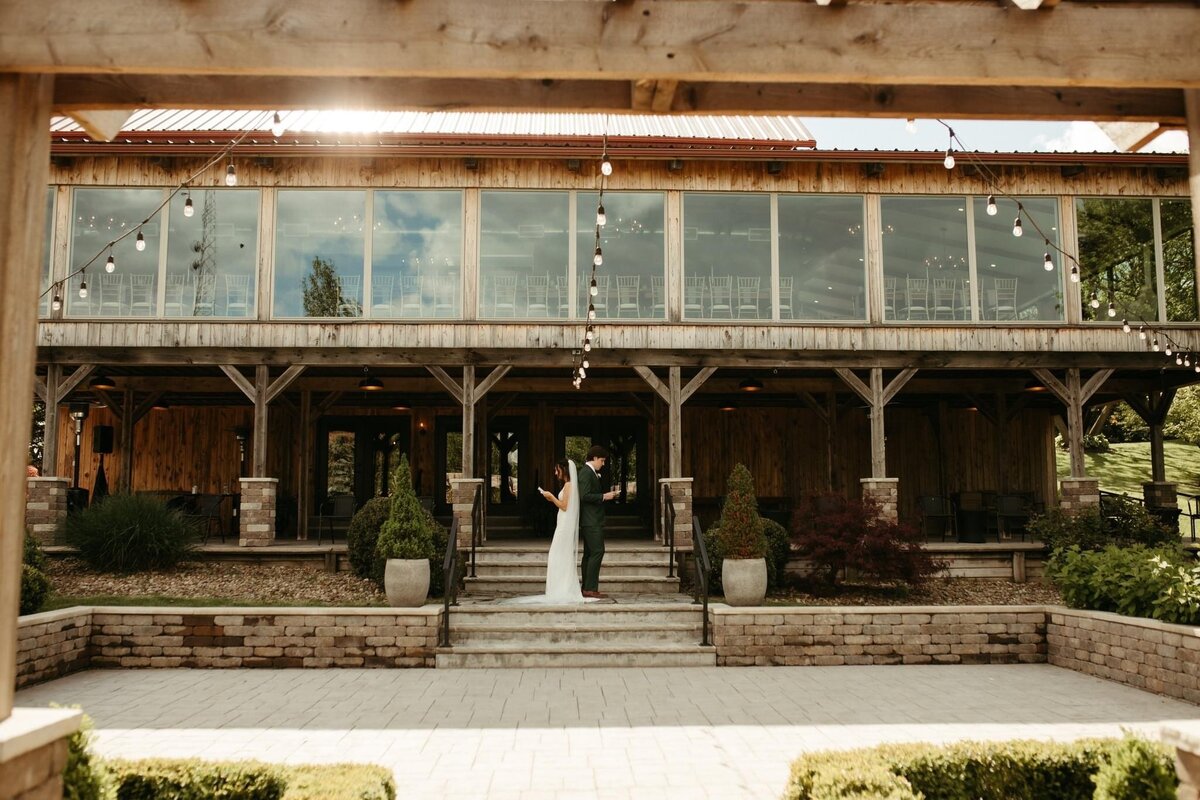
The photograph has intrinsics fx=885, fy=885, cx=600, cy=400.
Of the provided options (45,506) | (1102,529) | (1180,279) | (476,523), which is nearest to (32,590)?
(45,506)

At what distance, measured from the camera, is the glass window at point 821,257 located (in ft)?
44.0

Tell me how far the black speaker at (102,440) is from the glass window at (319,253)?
20.9 feet

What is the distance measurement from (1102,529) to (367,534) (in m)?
9.76

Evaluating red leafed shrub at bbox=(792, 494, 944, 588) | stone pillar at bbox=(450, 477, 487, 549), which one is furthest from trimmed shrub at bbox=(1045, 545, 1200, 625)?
stone pillar at bbox=(450, 477, 487, 549)

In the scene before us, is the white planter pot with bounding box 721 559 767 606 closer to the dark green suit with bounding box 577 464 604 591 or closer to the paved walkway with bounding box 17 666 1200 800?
the paved walkway with bounding box 17 666 1200 800

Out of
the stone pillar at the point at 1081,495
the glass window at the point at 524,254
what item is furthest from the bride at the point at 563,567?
the stone pillar at the point at 1081,495

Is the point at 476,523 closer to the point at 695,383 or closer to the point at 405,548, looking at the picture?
the point at 405,548

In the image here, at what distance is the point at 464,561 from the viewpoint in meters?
11.2

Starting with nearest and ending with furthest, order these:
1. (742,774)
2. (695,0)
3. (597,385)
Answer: (695,0) < (742,774) < (597,385)

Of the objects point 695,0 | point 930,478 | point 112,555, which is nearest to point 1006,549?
point 930,478

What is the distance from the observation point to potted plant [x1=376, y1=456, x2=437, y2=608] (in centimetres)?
909

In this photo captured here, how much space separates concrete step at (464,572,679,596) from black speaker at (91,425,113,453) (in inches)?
384

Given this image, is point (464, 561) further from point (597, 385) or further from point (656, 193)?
point (656, 193)

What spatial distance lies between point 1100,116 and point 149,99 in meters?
4.65
